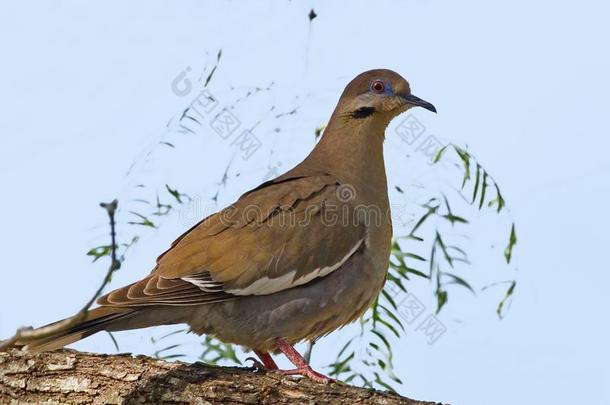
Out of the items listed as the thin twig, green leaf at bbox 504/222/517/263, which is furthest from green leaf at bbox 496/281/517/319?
the thin twig

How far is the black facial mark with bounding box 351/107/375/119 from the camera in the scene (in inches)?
230

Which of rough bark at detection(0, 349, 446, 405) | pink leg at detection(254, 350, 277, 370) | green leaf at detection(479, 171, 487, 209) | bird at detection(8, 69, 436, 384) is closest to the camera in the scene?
rough bark at detection(0, 349, 446, 405)

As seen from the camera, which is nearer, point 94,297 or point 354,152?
point 94,297

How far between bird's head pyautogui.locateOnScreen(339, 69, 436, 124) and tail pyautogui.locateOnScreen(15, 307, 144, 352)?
6.43 feet

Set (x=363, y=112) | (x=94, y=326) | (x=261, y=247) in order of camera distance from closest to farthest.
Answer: (x=94, y=326)
(x=261, y=247)
(x=363, y=112)

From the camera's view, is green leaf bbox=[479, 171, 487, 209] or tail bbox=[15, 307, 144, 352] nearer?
tail bbox=[15, 307, 144, 352]

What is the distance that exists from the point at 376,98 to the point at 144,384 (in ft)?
8.20

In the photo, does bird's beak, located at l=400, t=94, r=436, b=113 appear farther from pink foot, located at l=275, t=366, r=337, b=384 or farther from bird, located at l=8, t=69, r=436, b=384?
pink foot, located at l=275, t=366, r=337, b=384

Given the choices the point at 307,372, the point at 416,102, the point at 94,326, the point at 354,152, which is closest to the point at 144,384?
the point at 94,326

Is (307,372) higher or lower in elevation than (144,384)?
lower

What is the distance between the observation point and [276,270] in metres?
5.00

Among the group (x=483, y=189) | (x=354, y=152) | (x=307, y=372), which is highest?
(x=354, y=152)

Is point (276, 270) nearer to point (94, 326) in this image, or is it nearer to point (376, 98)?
point (94, 326)

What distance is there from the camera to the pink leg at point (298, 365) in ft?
15.1
